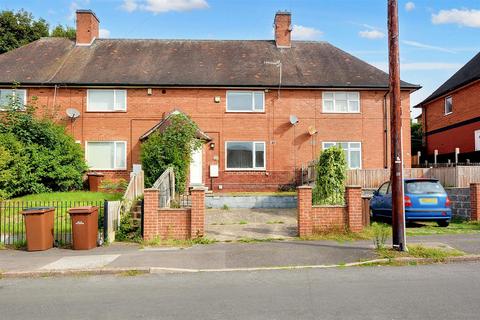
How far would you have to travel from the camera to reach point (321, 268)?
8148mm

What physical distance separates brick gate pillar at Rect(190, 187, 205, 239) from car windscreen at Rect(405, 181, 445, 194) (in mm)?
6329

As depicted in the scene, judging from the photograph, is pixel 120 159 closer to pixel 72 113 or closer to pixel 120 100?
pixel 120 100

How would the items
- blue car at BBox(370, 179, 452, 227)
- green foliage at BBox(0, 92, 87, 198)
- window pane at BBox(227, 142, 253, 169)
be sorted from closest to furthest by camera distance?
blue car at BBox(370, 179, 452, 227) → green foliage at BBox(0, 92, 87, 198) → window pane at BBox(227, 142, 253, 169)

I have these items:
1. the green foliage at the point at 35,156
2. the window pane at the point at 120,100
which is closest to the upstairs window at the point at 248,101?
→ the window pane at the point at 120,100

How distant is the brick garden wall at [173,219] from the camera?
10.7 meters

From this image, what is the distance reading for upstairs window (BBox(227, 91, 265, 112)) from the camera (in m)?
22.1

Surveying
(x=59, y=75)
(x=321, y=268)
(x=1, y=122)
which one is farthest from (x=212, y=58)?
(x=321, y=268)

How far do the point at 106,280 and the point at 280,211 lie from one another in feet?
29.3

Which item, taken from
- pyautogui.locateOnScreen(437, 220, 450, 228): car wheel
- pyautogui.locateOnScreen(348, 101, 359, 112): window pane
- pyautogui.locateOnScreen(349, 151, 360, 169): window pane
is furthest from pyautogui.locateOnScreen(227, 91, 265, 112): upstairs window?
pyautogui.locateOnScreen(437, 220, 450, 228): car wheel

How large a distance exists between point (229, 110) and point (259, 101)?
1641 millimetres

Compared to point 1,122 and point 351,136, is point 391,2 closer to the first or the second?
point 351,136

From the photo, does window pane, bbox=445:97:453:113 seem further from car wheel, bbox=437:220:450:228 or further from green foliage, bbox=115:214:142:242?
green foliage, bbox=115:214:142:242

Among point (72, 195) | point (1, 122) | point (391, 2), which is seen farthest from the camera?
point (1, 122)

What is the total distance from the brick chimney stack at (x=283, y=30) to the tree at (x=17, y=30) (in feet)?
71.0
